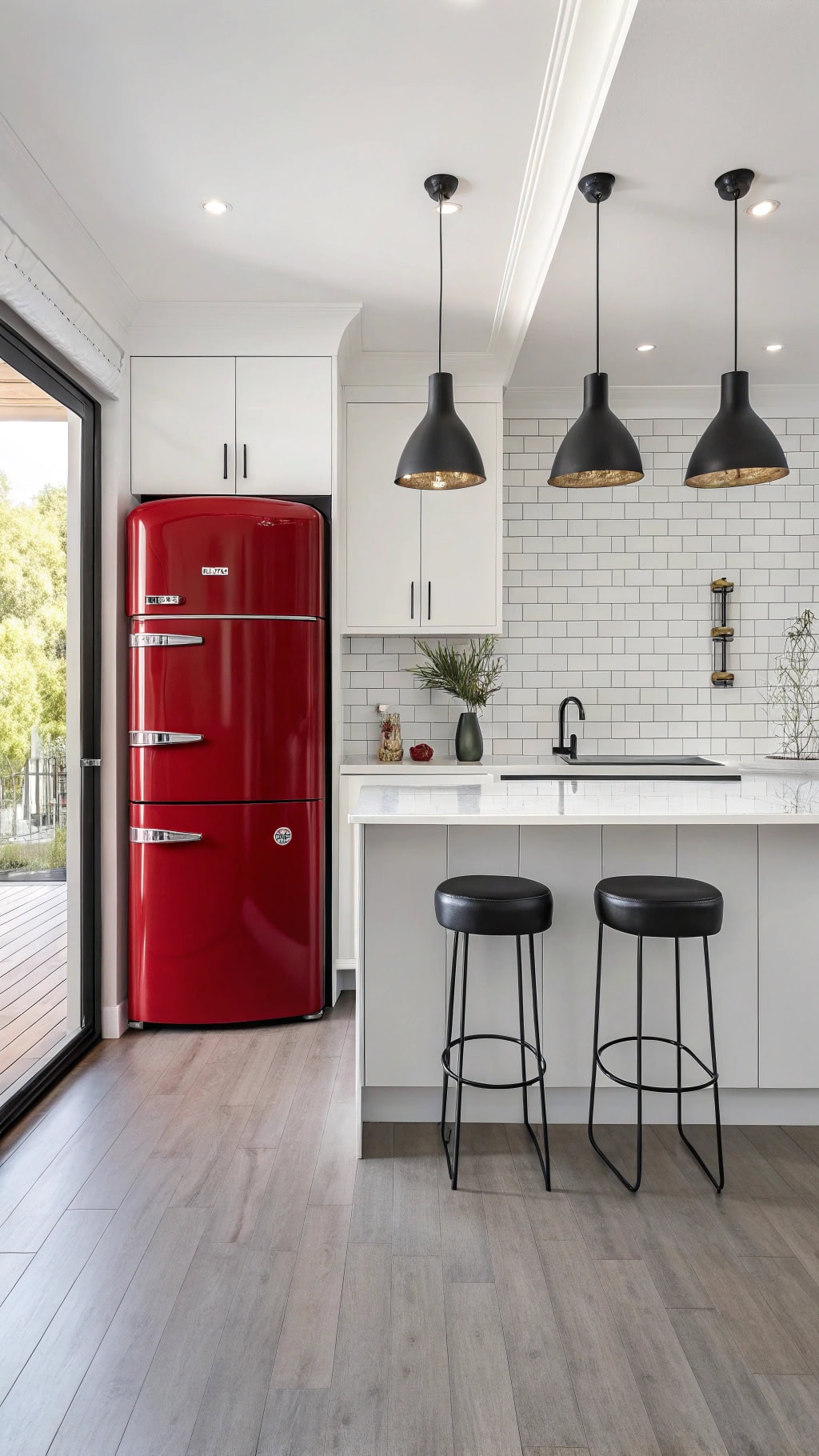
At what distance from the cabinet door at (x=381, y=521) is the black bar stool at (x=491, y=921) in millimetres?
1983

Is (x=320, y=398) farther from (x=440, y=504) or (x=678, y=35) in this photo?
(x=678, y=35)

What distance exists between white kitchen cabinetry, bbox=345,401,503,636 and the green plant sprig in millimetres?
289

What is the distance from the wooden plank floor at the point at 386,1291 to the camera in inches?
61.4

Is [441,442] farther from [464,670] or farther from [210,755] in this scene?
[464,670]

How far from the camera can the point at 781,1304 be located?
1.87 meters

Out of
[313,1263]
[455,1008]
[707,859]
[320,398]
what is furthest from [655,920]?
[320,398]

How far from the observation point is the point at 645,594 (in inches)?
184

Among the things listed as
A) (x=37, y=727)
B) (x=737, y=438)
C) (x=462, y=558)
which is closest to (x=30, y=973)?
(x=37, y=727)

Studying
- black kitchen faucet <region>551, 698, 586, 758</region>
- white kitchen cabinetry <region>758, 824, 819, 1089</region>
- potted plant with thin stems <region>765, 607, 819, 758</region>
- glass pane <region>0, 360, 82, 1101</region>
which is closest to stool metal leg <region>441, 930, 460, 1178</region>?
white kitchen cabinetry <region>758, 824, 819, 1089</region>

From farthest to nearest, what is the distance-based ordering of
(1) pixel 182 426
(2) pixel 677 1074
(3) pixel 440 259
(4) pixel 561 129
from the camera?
1. (1) pixel 182 426
2. (3) pixel 440 259
3. (2) pixel 677 1074
4. (4) pixel 561 129

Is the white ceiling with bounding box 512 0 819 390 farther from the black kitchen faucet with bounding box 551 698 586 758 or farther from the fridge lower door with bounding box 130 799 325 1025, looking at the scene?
the fridge lower door with bounding box 130 799 325 1025

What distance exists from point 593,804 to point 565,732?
2102 mm

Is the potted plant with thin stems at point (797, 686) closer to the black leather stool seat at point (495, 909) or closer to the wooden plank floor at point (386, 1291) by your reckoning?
the wooden plank floor at point (386, 1291)

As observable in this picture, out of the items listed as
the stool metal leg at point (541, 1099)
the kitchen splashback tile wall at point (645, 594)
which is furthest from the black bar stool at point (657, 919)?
the kitchen splashback tile wall at point (645, 594)
